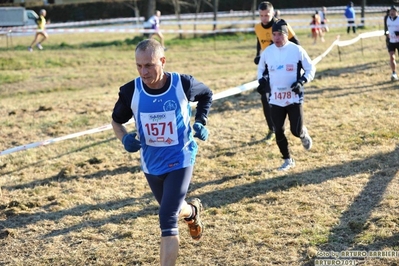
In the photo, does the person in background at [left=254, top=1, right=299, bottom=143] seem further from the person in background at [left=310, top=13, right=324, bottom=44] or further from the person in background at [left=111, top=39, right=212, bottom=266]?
the person in background at [left=310, top=13, right=324, bottom=44]

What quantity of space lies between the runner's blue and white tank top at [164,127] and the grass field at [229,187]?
41.2 inches

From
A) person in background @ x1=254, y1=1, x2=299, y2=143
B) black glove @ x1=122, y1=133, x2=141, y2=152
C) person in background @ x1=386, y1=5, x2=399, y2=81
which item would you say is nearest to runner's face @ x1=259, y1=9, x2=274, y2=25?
person in background @ x1=254, y1=1, x2=299, y2=143

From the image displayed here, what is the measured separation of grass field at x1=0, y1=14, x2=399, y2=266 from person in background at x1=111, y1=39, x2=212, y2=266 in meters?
0.87

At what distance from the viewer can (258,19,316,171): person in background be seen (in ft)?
23.2

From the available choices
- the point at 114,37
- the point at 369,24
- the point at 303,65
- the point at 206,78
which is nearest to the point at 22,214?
the point at 303,65

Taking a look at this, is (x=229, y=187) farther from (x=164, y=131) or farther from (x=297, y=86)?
(x=164, y=131)

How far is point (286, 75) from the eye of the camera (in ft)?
23.6

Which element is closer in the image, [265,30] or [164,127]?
[164,127]

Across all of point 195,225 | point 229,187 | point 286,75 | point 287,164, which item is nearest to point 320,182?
point 287,164

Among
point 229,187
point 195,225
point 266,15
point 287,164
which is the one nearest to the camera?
point 195,225

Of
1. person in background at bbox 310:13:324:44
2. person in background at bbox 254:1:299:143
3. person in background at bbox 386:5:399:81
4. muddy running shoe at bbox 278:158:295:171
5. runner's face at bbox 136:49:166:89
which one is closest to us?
runner's face at bbox 136:49:166:89

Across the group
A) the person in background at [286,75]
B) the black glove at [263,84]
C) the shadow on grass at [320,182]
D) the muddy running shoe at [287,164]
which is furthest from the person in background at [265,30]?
the shadow on grass at [320,182]

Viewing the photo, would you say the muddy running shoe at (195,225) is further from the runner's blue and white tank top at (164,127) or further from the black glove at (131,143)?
the black glove at (131,143)

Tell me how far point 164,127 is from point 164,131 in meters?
0.03
